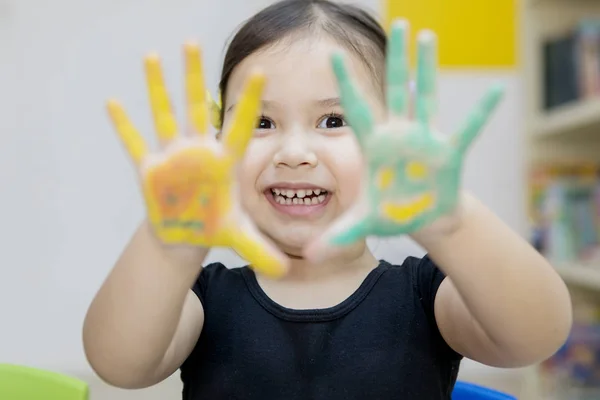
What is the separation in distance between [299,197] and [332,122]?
84 millimetres

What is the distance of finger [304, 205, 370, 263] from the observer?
0.44 meters

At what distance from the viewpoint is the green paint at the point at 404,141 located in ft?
1.42

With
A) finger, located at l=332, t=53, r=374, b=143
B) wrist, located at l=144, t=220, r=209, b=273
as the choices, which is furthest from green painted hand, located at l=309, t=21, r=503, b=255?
wrist, located at l=144, t=220, r=209, b=273

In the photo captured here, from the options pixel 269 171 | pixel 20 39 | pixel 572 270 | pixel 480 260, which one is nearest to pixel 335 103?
pixel 269 171

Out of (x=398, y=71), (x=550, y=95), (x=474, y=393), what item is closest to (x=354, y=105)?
(x=398, y=71)

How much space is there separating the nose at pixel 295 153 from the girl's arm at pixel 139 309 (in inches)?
5.6

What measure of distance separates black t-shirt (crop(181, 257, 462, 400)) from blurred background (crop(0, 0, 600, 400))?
3.14ft

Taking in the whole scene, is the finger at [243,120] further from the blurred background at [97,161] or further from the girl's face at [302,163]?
the blurred background at [97,161]

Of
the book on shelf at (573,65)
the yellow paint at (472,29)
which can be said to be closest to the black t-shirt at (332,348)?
the book on shelf at (573,65)

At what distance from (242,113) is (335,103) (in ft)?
0.74

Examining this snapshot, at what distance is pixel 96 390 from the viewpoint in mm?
1654

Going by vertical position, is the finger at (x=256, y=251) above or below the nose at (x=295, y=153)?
below

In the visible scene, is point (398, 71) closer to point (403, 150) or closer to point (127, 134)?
point (403, 150)

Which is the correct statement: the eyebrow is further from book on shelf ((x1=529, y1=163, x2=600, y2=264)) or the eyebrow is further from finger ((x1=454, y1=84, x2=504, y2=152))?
book on shelf ((x1=529, y1=163, x2=600, y2=264))
